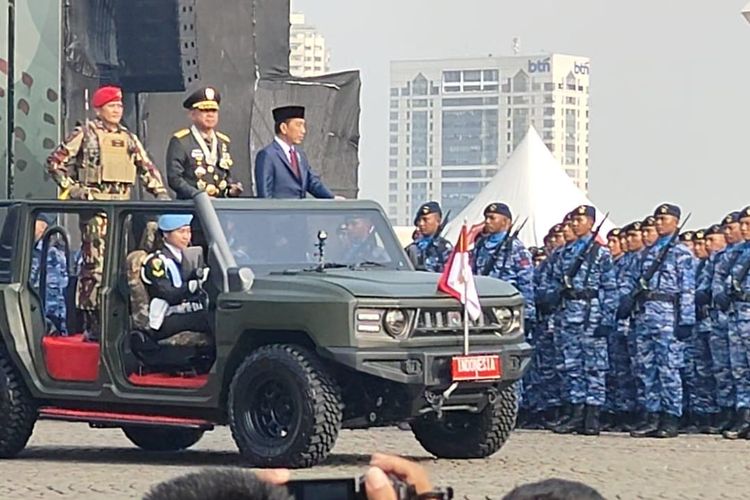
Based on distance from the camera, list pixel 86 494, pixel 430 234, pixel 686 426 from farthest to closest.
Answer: pixel 430 234
pixel 686 426
pixel 86 494

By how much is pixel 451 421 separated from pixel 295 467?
1.36 meters

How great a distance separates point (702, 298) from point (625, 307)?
57cm

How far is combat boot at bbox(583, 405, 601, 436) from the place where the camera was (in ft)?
46.6

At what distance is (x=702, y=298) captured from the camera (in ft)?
46.6

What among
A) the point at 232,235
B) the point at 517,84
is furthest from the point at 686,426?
the point at 517,84

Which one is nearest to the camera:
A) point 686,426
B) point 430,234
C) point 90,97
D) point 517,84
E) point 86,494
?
point 86,494

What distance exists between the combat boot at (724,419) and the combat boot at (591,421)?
86 cm

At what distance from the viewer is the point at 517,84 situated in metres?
127

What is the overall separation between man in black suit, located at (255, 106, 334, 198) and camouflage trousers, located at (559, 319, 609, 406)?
310 centimetres

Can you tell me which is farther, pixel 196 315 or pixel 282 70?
pixel 282 70

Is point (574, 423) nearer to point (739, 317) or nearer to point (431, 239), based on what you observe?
point (739, 317)

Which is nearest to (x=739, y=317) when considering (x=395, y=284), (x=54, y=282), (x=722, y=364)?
(x=722, y=364)

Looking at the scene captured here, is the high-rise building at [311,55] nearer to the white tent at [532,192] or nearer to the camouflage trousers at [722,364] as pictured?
the white tent at [532,192]

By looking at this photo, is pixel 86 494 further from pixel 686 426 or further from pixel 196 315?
pixel 686 426
